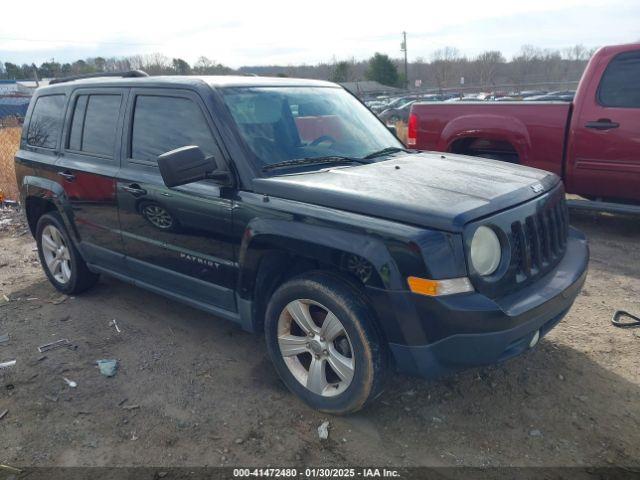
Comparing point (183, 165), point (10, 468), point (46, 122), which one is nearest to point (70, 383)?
point (10, 468)

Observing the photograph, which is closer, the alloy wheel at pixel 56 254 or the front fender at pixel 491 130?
the alloy wheel at pixel 56 254

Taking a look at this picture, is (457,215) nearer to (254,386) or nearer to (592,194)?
(254,386)

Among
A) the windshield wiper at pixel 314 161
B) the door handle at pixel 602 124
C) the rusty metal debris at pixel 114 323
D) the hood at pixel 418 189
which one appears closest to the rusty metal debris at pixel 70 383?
the rusty metal debris at pixel 114 323

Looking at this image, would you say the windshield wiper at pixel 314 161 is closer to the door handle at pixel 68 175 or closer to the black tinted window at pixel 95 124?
the black tinted window at pixel 95 124

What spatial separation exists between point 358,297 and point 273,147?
1204 millimetres

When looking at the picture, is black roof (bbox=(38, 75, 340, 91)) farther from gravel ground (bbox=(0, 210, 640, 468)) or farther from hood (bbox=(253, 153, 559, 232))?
gravel ground (bbox=(0, 210, 640, 468))

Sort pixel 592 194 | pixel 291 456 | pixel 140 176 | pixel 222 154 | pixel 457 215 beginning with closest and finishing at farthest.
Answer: pixel 457 215 → pixel 291 456 → pixel 222 154 → pixel 140 176 → pixel 592 194

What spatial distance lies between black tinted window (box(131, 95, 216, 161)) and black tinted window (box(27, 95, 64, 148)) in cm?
124

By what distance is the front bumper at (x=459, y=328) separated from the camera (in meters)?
2.57

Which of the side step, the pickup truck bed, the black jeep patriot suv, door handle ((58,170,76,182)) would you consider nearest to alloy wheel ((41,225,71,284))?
the black jeep patriot suv

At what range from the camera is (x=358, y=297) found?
2.85m

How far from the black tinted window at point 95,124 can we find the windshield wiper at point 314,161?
153 centimetres

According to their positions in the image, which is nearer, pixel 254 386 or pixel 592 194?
pixel 254 386

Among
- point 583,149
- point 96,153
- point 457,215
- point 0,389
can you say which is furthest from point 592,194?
point 0,389
